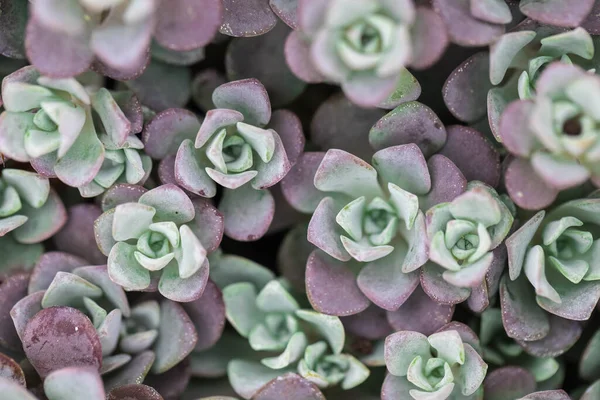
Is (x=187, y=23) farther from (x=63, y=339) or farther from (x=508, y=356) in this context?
(x=508, y=356)

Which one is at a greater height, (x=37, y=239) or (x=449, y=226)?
(x=449, y=226)

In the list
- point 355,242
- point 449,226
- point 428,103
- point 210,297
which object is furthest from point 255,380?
point 428,103

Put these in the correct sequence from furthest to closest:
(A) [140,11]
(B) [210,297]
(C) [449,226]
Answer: (B) [210,297] → (C) [449,226] → (A) [140,11]

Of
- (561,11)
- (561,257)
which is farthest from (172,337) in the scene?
(561,11)

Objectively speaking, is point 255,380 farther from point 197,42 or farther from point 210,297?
point 197,42

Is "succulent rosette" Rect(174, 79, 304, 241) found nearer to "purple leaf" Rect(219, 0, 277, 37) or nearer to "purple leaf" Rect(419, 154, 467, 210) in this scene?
"purple leaf" Rect(219, 0, 277, 37)

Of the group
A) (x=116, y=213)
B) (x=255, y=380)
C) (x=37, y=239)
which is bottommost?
(x=255, y=380)

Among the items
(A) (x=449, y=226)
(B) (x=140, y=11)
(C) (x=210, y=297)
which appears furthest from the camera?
(C) (x=210, y=297)

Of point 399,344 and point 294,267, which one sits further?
point 294,267
